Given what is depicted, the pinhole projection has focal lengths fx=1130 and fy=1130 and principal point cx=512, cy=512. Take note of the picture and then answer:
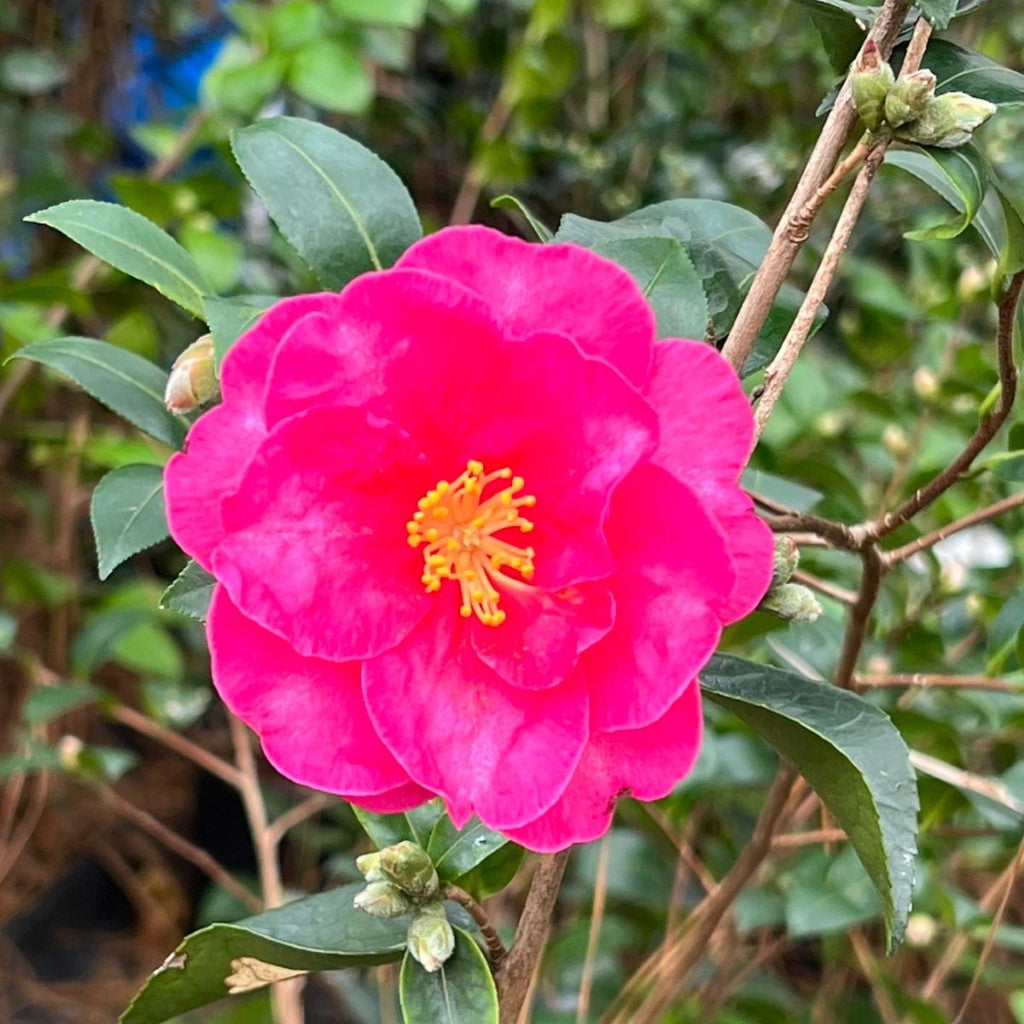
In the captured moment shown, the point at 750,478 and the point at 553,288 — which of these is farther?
the point at 750,478

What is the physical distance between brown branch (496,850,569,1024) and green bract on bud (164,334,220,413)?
292 mm

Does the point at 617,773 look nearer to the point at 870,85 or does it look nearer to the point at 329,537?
the point at 329,537

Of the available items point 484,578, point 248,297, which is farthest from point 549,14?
point 484,578

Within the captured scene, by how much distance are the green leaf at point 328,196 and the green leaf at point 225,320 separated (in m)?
0.04

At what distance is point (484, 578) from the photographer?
550 mm

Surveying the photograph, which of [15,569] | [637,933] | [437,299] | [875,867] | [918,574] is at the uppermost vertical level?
[437,299]

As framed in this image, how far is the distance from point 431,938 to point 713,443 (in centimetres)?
27

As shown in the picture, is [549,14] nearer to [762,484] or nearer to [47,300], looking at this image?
[47,300]

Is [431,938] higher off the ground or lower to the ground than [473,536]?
lower

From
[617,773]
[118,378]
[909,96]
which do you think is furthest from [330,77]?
[617,773]

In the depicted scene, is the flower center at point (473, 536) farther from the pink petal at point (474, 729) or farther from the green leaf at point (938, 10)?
the green leaf at point (938, 10)

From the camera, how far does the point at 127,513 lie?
683 mm

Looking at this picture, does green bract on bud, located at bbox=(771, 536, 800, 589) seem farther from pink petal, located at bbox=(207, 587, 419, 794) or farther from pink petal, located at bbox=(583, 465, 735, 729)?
pink petal, located at bbox=(207, 587, 419, 794)

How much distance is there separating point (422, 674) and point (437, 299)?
170 mm
